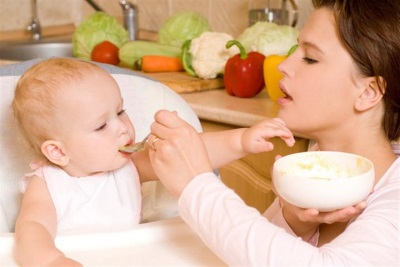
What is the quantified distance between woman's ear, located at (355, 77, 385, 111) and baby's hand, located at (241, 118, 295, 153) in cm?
18

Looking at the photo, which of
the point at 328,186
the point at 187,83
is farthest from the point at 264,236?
the point at 187,83

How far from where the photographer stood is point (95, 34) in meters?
2.93

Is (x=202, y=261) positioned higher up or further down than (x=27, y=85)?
further down

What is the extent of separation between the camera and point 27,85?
132 centimetres

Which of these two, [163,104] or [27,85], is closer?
[27,85]

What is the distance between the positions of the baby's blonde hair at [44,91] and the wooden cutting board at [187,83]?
3.27ft

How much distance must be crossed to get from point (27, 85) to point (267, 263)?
587mm

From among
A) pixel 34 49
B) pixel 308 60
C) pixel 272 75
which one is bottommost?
pixel 34 49

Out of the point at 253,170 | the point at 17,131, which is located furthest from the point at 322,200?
the point at 253,170

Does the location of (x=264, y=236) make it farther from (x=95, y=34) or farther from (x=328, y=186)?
(x=95, y=34)

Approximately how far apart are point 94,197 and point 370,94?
22.7 inches

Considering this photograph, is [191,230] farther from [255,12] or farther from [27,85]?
[255,12]

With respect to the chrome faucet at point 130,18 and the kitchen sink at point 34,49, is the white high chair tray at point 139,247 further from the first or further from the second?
the kitchen sink at point 34,49

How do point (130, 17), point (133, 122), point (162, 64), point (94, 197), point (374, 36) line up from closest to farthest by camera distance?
1. point (374, 36)
2. point (94, 197)
3. point (133, 122)
4. point (162, 64)
5. point (130, 17)
